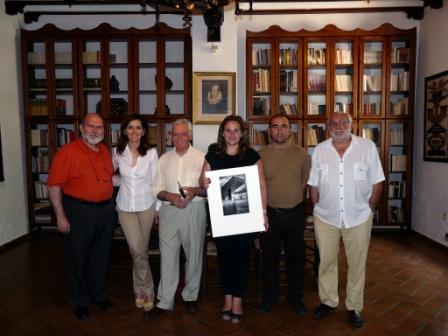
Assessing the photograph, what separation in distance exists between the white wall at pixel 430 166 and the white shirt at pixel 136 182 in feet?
12.9

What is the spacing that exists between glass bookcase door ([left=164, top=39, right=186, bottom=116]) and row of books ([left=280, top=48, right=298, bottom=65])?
152 centimetres

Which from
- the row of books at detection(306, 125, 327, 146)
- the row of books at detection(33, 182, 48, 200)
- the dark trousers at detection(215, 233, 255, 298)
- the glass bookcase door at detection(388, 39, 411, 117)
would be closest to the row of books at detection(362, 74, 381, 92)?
the glass bookcase door at detection(388, 39, 411, 117)

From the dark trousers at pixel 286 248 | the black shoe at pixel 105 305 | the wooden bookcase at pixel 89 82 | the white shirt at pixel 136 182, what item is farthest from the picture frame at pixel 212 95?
the black shoe at pixel 105 305

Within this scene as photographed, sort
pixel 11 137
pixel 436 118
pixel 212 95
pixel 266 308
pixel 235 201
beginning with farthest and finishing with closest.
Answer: pixel 212 95 → pixel 11 137 → pixel 436 118 → pixel 266 308 → pixel 235 201

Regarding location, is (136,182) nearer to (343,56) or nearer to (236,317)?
(236,317)

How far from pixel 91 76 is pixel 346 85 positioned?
13.4 feet

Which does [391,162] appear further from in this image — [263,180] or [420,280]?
[263,180]

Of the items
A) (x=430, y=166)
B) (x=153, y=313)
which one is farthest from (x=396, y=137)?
(x=153, y=313)

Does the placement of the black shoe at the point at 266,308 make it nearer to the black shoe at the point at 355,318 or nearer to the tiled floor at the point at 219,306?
A: the tiled floor at the point at 219,306

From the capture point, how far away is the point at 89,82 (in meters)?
5.26

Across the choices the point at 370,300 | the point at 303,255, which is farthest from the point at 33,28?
the point at 370,300

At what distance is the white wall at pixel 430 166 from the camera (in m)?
4.56

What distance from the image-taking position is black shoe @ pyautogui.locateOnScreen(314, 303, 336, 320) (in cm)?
271

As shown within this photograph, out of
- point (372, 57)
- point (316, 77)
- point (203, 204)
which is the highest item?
point (372, 57)
